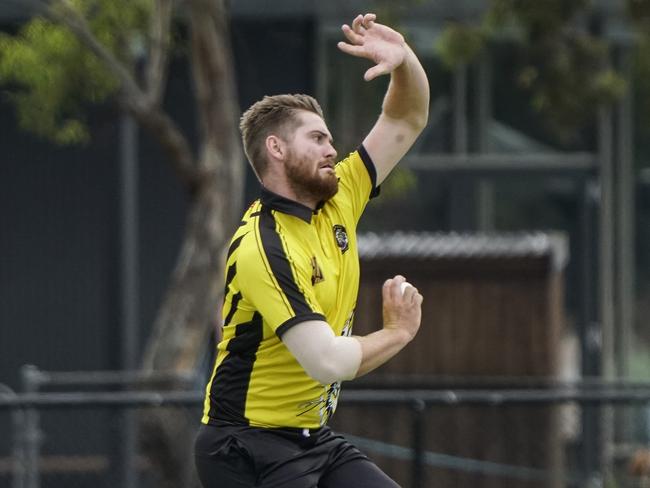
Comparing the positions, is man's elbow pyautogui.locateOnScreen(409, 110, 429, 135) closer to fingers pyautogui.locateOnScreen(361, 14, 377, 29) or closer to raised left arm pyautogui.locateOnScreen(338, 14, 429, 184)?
raised left arm pyautogui.locateOnScreen(338, 14, 429, 184)

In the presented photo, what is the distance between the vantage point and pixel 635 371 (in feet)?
56.1

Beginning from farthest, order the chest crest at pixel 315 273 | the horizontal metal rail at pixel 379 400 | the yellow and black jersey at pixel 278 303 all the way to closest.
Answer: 1. the horizontal metal rail at pixel 379 400
2. the chest crest at pixel 315 273
3. the yellow and black jersey at pixel 278 303

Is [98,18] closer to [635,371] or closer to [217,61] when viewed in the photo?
[217,61]

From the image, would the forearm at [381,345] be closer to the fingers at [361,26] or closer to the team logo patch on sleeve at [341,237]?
the team logo patch on sleeve at [341,237]

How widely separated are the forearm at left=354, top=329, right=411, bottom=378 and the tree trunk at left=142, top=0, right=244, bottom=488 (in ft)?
19.7

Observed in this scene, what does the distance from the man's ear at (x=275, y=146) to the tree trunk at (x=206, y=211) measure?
586 cm

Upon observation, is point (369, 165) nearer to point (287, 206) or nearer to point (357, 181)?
point (357, 181)

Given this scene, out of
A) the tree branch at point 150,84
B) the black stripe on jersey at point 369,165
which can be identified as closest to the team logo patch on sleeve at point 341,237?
the black stripe on jersey at point 369,165

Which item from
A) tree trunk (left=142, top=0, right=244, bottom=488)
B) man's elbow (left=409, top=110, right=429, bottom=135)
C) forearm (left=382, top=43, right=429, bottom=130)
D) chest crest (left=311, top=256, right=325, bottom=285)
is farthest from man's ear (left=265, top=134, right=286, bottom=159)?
tree trunk (left=142, top=0, right=244, bottom=488)

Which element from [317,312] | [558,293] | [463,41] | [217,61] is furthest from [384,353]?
[463,41]

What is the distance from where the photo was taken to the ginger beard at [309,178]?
17.4 feet

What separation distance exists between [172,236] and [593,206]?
4.53 metres

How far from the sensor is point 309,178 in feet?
17.4

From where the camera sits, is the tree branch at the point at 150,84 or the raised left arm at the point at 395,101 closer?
the raised left arm at the point at 395,101
